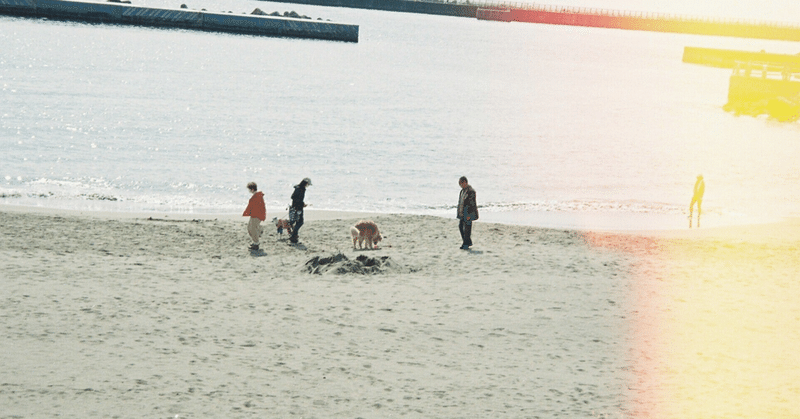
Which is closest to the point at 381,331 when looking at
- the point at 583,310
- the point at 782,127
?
the point at 583,310

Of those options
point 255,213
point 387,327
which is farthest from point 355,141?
point 387,327

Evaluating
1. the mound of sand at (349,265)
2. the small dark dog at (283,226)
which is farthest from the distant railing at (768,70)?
the mound of sand at (349,265)

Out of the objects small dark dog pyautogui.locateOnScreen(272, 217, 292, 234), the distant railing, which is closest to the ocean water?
the distant railing

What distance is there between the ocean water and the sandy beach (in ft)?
21.0

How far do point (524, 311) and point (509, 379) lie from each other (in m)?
2.53

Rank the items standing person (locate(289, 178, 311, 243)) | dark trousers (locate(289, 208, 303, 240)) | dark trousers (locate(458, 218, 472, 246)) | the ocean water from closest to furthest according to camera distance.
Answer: dark trousers (locate(458, 218, 472, 246))
standing person (locate(289, 178, 311, 243))
dark trousers (locate(289, 208, 303, 240))
the ocean water

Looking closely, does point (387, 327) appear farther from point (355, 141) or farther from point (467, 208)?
point (355, 141)

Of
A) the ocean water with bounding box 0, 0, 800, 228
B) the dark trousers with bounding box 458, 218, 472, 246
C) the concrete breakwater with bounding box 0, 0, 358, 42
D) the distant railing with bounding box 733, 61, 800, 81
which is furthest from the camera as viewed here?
the concrete breakwater with bounding box 0, 0, 358, 42

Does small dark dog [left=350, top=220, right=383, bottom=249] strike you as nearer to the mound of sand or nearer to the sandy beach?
the sandy beach

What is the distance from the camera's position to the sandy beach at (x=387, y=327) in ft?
25.2

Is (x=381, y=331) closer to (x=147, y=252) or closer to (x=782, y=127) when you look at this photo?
(x=147, y=252)

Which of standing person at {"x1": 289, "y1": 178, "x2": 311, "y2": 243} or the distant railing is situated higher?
the distant railing

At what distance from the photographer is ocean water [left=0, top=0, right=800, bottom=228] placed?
23344 mm

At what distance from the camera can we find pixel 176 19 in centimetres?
10381
